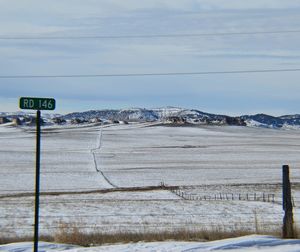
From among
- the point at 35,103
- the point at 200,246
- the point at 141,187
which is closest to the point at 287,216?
the point at 200,246

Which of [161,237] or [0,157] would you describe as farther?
[0,157]

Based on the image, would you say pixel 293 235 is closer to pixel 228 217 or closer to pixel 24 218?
pixel 228 217

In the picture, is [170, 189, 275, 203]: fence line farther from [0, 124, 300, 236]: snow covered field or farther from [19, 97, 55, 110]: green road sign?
[19, 97, 55, 110]: green road sign

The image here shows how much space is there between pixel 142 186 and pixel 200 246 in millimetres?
34247

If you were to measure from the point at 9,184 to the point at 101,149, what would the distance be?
1743 inches

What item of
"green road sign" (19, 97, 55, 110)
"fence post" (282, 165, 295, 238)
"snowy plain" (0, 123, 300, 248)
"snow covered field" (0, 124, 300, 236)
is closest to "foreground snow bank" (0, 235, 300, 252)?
"fence post" (282, 165, 295, 238)

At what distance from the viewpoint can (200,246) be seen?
420 inches

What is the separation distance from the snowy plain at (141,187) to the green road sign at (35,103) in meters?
7.20

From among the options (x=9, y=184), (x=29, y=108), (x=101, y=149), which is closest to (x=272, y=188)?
(x=9, y=184)

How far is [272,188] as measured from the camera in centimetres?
4275

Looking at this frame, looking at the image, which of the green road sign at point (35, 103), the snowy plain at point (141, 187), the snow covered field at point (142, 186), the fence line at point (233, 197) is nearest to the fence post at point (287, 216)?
the snowy plain at point (141, 187)

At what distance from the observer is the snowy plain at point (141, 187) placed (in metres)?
22.4

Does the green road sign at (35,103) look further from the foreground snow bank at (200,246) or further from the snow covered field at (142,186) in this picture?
the snow covered field at (142,186)

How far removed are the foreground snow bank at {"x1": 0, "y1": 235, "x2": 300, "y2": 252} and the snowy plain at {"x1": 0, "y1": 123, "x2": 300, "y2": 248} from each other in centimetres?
439
